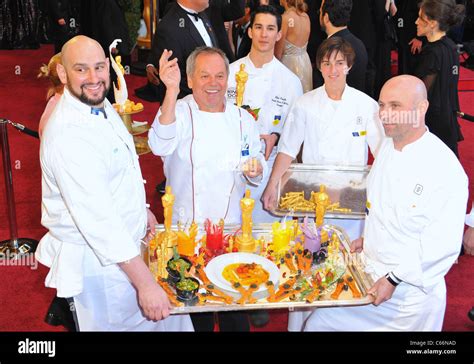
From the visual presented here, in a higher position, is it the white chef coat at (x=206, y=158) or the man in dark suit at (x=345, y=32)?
the man in dark suit at (x=345, y=32)

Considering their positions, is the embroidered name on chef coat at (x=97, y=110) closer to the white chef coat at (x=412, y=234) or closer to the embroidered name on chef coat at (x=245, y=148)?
the embroidered name on chef coat at (x=245, y=148)

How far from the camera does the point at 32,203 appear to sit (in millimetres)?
5188

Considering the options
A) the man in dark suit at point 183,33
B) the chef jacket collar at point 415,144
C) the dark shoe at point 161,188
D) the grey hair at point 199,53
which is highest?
the man in dark suit at point 183,33

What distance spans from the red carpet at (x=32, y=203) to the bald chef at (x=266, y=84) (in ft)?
3.66

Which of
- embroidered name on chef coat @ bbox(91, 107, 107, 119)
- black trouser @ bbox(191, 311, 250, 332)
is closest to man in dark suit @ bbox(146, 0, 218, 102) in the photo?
black trouser @ bbox(191, 311, 250, 332)

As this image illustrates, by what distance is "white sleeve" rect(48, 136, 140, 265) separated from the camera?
7.82 feet

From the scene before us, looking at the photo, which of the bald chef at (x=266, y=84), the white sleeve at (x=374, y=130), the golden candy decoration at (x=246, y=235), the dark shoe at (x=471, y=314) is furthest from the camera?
the bald chef at (x=266, y=84)

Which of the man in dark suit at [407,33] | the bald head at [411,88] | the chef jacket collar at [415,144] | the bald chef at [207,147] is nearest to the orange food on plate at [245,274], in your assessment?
the bald chef at [207,147]

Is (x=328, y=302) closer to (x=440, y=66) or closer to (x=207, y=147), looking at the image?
(x=207, y=147)

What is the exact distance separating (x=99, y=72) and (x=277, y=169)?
4.37 feet

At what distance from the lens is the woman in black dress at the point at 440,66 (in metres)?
4.20

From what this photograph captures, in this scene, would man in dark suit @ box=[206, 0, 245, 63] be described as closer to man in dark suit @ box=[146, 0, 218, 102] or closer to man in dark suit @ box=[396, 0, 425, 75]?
man in dark suit @ box=[146, 0, 218, 102]

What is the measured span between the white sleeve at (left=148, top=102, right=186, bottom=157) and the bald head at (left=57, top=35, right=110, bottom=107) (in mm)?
490
